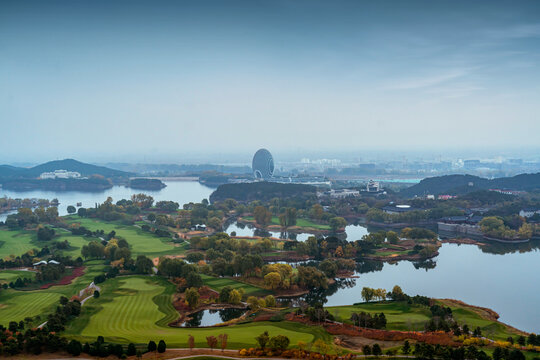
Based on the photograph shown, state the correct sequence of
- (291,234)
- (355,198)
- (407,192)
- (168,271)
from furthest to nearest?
(407,192) → (355,198) → (291,234) → (168,271)

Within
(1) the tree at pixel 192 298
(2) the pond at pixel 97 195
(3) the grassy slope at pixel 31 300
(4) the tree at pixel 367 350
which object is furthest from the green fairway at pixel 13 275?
(2) the pond at pixel 97 195

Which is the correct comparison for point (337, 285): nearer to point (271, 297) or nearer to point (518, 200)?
point (271, 297)

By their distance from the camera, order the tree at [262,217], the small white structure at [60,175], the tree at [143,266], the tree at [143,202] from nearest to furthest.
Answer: the tree at [143,266] → the tree at [262,217] → the tree at [143,202] → the small white structure at [60,175]

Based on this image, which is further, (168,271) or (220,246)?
(220,246)

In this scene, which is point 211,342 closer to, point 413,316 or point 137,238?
point 413,316

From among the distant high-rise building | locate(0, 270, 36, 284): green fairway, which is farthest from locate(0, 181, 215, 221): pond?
locate(0, 270, 36, 284): green fairway

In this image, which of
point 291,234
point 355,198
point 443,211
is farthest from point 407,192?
point 291,234

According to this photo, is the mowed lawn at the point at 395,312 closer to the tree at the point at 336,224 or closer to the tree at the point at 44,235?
the tree at the point at 336,224

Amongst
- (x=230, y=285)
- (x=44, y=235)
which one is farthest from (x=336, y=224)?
(x=44, y=235)
